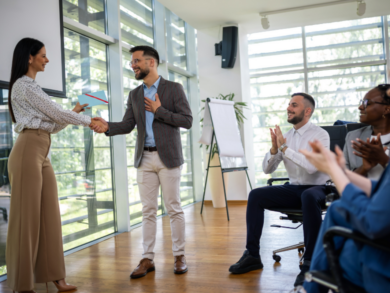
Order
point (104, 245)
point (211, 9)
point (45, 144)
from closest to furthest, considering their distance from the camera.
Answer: point (45, 144), point (104, 245), point (211, 9)

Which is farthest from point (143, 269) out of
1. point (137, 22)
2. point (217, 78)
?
point (217, 78)

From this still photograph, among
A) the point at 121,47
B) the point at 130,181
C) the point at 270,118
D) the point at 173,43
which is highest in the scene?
the point at 173,43

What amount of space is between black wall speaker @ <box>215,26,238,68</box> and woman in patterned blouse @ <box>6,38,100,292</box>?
3.91m

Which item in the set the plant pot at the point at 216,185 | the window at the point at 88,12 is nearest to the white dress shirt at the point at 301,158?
the window at the point at 88,12

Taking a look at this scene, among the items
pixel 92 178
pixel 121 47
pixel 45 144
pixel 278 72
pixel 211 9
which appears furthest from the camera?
pixel 278 72

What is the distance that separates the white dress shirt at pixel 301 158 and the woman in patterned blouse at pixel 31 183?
155cm

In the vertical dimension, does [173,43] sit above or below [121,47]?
above

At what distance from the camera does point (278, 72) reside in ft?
21.0

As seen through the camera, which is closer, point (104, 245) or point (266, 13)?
point (104, 245)

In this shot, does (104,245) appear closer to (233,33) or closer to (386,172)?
(386,172)

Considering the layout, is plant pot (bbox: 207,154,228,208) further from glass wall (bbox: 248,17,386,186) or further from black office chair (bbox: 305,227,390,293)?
black office chair (bbox: 305,227,390,293)

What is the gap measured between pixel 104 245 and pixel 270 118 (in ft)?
13.1

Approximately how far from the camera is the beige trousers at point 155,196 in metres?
2.64

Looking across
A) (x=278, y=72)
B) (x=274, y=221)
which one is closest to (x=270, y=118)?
(x=278, y=72)
